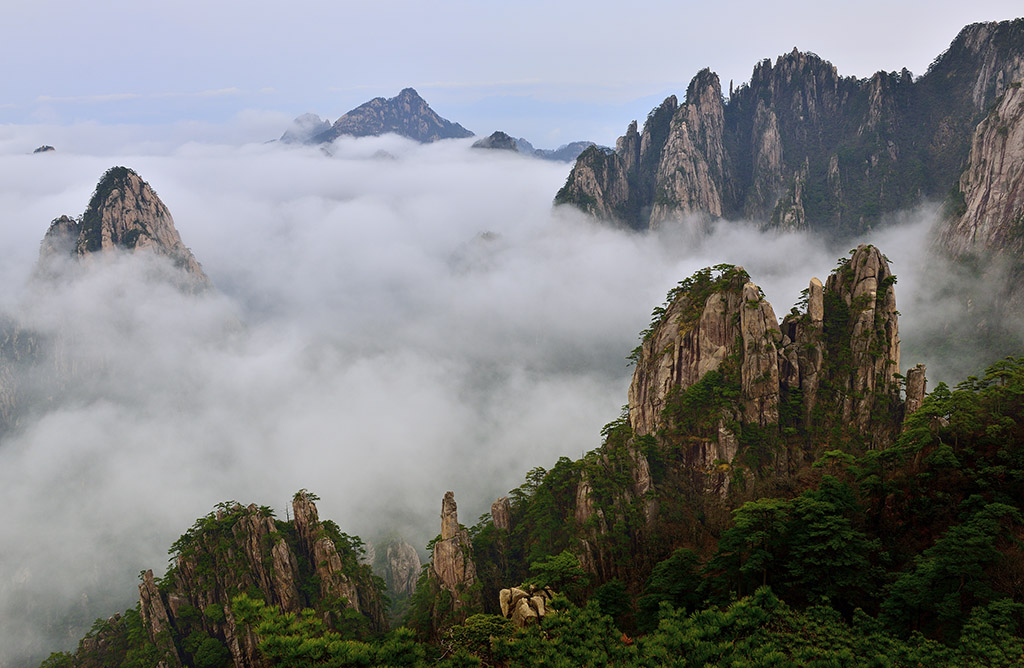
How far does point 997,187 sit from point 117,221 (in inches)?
8103

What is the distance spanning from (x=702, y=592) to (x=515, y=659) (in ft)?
46.8

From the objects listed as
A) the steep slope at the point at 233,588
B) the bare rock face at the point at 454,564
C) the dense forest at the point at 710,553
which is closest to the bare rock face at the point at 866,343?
the dense forest at the point at 710,553

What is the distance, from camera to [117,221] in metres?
163

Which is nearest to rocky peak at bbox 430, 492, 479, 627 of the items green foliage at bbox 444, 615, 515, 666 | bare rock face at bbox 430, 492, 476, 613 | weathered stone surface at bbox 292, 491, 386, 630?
bare rock face at bbox 430, 492, 476, 613

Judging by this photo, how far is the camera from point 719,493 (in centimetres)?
6081

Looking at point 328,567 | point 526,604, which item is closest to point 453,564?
point 328,567

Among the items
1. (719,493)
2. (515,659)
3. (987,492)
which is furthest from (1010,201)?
(515,659)

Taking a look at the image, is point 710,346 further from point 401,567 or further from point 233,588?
point 401,567

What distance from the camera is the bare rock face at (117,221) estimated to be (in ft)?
531

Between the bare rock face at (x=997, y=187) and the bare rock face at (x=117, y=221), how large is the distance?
198414 mm

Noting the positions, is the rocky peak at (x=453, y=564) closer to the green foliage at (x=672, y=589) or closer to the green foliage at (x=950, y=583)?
the green foliage at (x=672, y=589)

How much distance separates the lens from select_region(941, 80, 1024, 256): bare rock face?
11056 centimetres

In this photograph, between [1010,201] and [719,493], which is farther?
Answer: [1010,201]

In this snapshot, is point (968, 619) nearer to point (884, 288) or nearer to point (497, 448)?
point (884, 288)
